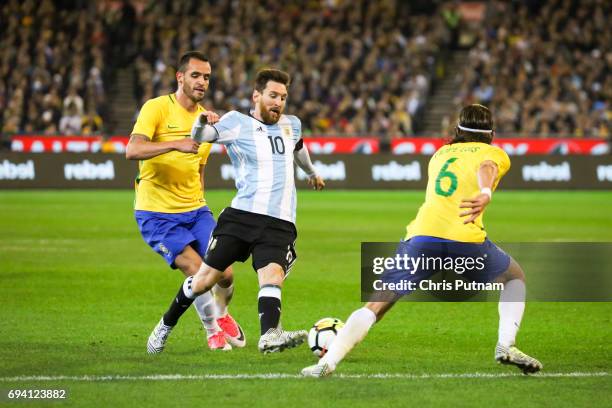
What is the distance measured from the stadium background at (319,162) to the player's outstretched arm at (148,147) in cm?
152

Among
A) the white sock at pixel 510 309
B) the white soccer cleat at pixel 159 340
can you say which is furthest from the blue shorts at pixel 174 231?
the white sock at pixel 510 309

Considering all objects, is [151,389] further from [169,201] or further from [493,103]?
[493,103]

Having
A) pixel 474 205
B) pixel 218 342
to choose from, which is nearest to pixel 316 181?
pixel 218 342

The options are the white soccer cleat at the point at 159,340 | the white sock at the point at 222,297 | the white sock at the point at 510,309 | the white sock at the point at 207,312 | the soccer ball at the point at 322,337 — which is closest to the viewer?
the white sock at the point at 510,309

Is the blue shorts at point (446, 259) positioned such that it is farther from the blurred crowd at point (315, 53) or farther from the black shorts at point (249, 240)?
the blurred crowd at point (315, 53)

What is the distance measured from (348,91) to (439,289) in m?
22.0

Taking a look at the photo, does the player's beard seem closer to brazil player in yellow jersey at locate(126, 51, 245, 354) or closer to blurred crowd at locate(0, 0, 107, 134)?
brazil player in yellow jersey at locate(126, 51, 245, 354)

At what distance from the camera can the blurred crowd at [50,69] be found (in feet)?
102

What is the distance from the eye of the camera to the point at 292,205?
26.9 ft

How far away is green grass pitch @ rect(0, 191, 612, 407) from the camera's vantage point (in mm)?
7016

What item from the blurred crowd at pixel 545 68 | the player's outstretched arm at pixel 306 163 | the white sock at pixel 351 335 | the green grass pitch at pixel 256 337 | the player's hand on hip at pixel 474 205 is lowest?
the green grass pitch at pixel 256 337

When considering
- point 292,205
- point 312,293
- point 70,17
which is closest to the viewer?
point 292,205

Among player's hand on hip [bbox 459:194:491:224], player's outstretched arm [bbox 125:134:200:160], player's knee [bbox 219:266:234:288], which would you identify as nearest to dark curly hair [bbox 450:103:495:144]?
player's hand on hip [bbox 459:194:491:224]

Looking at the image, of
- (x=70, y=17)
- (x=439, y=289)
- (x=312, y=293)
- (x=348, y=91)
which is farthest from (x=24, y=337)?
(x=70, y=17)
